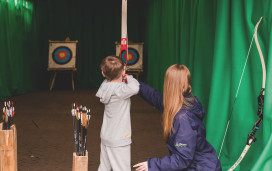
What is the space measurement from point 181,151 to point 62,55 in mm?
5786

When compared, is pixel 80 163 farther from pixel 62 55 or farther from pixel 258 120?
pixel 62 55

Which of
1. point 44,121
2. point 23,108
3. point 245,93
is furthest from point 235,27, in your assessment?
point 23,108

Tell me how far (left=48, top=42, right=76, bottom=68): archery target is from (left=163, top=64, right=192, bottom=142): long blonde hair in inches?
216

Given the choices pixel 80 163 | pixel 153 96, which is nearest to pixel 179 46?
pixel 153 96

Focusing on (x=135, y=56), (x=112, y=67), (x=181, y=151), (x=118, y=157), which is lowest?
(x=118, y=157)

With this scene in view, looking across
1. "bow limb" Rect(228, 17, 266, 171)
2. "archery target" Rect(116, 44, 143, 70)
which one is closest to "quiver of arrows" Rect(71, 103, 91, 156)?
"bow limb" Rect(228, 17, 266, 171)

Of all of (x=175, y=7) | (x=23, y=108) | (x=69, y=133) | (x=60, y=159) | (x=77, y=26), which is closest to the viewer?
(x=60, y=159)

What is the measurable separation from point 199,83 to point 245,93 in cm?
77

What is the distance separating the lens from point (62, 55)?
6.50 meters

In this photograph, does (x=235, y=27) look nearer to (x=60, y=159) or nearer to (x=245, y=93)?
(x=245, y=93)

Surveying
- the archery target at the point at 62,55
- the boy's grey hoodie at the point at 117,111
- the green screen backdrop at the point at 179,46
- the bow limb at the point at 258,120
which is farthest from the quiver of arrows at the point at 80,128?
the archery target at the point at 62,55

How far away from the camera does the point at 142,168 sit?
3.53 feet

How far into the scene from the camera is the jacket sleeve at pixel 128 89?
1.35m

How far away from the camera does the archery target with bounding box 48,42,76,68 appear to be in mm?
6461
